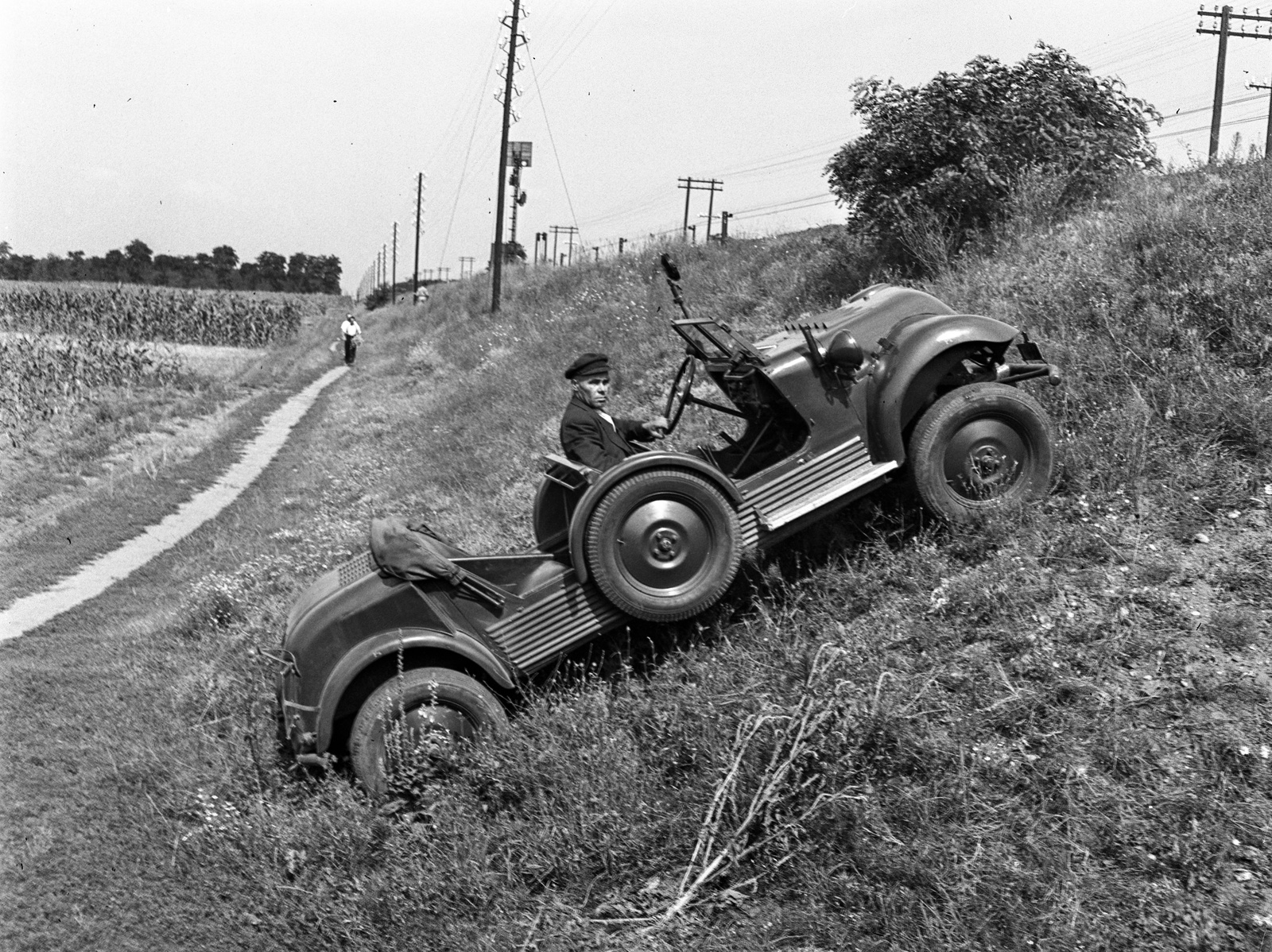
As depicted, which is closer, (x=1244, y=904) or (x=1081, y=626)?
(x=1244, y=904)

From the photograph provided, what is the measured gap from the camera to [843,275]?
45.5 feet

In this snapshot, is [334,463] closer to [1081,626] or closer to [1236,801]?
[1081,626]

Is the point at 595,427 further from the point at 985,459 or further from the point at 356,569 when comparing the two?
the point at 985,459

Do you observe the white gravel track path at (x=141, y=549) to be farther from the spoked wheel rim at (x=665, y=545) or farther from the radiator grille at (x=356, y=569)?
the spoked wheel rim at (x=665, y=545)

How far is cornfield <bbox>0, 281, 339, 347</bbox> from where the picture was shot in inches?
1623

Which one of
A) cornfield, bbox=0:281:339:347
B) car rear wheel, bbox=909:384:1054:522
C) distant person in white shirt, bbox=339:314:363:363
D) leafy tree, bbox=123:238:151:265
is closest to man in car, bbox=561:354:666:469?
car rear wheel, bbox=909:384:1054:522

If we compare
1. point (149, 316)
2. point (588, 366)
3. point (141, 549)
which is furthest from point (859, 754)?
point (149, 316)

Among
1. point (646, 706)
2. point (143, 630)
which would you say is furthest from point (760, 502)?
point (143, 630)

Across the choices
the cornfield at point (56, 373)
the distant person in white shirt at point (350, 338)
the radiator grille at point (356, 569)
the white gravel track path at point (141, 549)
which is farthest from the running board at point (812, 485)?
the distant person in white shirt at point (350, 338)

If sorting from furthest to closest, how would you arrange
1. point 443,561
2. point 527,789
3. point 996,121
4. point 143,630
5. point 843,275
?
point 843,275 < point 996,121 < point 143,630 < point 443,561 < point 527,789

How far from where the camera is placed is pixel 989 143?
12.2 meters

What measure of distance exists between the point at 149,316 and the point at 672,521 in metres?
44.3

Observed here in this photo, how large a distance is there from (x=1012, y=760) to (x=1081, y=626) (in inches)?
37.9

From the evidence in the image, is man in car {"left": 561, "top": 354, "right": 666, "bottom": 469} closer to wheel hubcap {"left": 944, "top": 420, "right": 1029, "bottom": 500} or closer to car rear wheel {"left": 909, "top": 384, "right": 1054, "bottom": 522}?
car rear wheel {"left": 909, "top": 384, "right": 1054, "bottom": 522}
